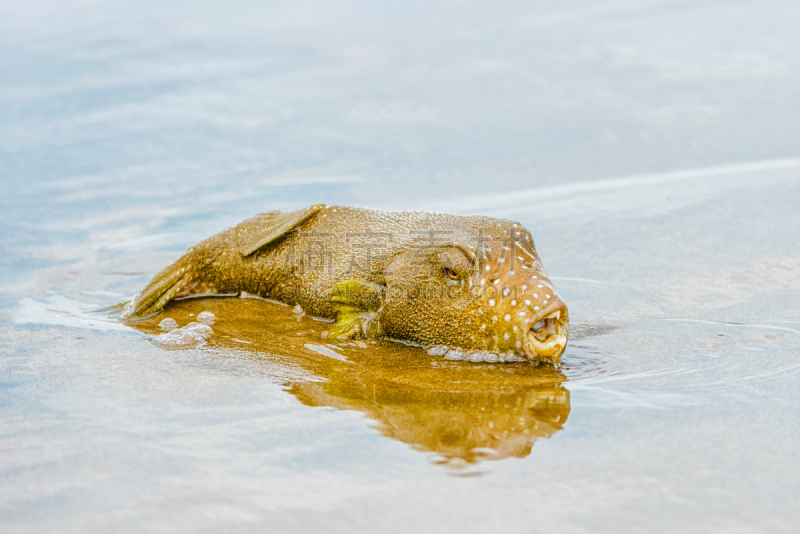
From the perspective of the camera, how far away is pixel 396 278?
495 cm

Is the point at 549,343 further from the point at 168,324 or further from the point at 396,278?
the point at 168,324

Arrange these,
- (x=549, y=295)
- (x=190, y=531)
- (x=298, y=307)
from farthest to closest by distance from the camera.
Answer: (x=298, y=307) → (x=549, y=295) → (x=190, y=531)

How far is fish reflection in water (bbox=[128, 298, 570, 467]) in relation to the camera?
12.2ft

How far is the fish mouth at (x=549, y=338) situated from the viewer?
15.0ft

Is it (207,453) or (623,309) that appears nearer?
(207,453)

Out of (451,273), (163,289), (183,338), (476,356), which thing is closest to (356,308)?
(451,273)

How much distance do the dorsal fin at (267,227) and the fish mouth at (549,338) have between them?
6.54ft

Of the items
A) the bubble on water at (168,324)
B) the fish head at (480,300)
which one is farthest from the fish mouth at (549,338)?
the bubble on water at (168,324)

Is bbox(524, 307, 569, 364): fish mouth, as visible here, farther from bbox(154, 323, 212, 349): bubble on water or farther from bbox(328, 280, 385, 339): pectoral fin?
bbox(154, 323, 212, 349): bubble on water

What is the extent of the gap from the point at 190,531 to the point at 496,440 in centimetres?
148

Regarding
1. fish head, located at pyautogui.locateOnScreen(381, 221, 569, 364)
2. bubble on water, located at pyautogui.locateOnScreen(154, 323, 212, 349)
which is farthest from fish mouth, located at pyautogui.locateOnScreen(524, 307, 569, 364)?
bubble on water, located at pyautogui.locateOnScreen(154, 323, 212, 349)

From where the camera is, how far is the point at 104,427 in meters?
3.76

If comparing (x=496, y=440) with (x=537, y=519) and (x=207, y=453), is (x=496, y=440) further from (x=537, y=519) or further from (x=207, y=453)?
(x=207, y=453)

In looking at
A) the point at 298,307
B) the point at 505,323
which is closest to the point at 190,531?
the point at 505,323
